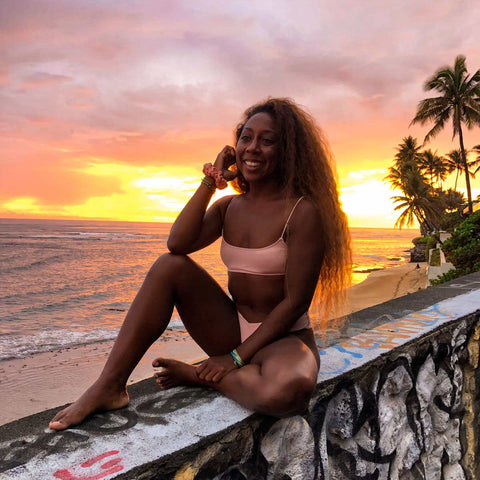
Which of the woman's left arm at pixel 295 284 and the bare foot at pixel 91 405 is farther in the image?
the woman's left arm at pixel 295 284

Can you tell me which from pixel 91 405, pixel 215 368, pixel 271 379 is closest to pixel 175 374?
pixel 215 368

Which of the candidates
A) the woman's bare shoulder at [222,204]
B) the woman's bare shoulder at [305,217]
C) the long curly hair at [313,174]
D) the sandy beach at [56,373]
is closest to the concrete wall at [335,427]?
the long curly hair at [313,174]

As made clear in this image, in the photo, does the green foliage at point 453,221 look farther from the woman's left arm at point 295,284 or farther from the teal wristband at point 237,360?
the teal wristband at point 237,360

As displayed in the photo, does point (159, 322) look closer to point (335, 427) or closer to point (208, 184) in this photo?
point (208, 184)

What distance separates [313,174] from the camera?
2.16 m

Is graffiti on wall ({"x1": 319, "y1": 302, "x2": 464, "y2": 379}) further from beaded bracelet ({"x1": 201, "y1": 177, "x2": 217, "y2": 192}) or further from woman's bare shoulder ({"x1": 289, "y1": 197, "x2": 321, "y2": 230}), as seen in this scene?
beaded bracelet ({"x1": 201, "y1": 177, "x2": 217, "y2": 192})

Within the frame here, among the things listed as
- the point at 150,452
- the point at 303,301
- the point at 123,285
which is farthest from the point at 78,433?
the point at 123,285

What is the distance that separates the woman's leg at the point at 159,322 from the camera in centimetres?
171

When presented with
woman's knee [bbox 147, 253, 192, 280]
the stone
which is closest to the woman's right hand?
woman's knee [bbox 147, 253, 192, 280]

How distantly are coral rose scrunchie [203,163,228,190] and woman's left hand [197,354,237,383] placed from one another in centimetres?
80

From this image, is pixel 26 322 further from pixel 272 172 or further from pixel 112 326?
pixel 272 172

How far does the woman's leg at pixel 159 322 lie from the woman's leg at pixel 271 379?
16 centimetres

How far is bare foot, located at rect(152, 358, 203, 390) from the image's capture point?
1.90 metres

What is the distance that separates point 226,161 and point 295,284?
73 cm
